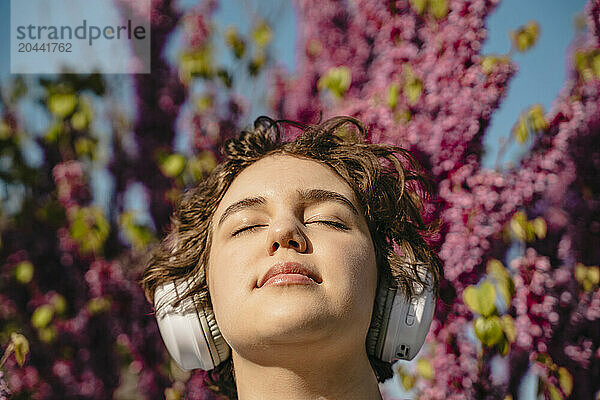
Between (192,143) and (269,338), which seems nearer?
(269,338)

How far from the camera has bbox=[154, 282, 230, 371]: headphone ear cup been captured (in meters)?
1.58

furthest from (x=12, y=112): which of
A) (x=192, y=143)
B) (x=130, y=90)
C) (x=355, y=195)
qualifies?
(x=355, y=195)

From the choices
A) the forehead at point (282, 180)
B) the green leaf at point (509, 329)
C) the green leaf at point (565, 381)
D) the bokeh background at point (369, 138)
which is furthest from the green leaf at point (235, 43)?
the green leaf at point (565, 381)

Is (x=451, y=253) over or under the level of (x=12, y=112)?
under

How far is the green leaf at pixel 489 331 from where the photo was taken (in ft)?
5.91

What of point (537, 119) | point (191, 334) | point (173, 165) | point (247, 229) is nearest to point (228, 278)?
point (247, 229)

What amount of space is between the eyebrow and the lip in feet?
0.66

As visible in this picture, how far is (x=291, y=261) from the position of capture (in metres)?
1.34

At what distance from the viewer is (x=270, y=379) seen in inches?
56.9

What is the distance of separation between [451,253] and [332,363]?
1.74 ft

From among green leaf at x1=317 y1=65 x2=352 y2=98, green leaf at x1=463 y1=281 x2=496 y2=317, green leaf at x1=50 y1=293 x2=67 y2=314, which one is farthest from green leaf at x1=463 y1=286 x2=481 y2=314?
green leaf at x1=50 y1=293 x2=67 y2=314

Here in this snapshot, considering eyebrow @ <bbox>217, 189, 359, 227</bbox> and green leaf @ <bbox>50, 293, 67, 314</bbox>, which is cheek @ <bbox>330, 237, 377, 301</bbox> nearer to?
eyebrow @ <bbox>217, 189, 359, 227</bbox>

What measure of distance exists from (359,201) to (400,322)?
1.01 ft

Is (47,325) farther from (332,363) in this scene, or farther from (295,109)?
(332,363)
